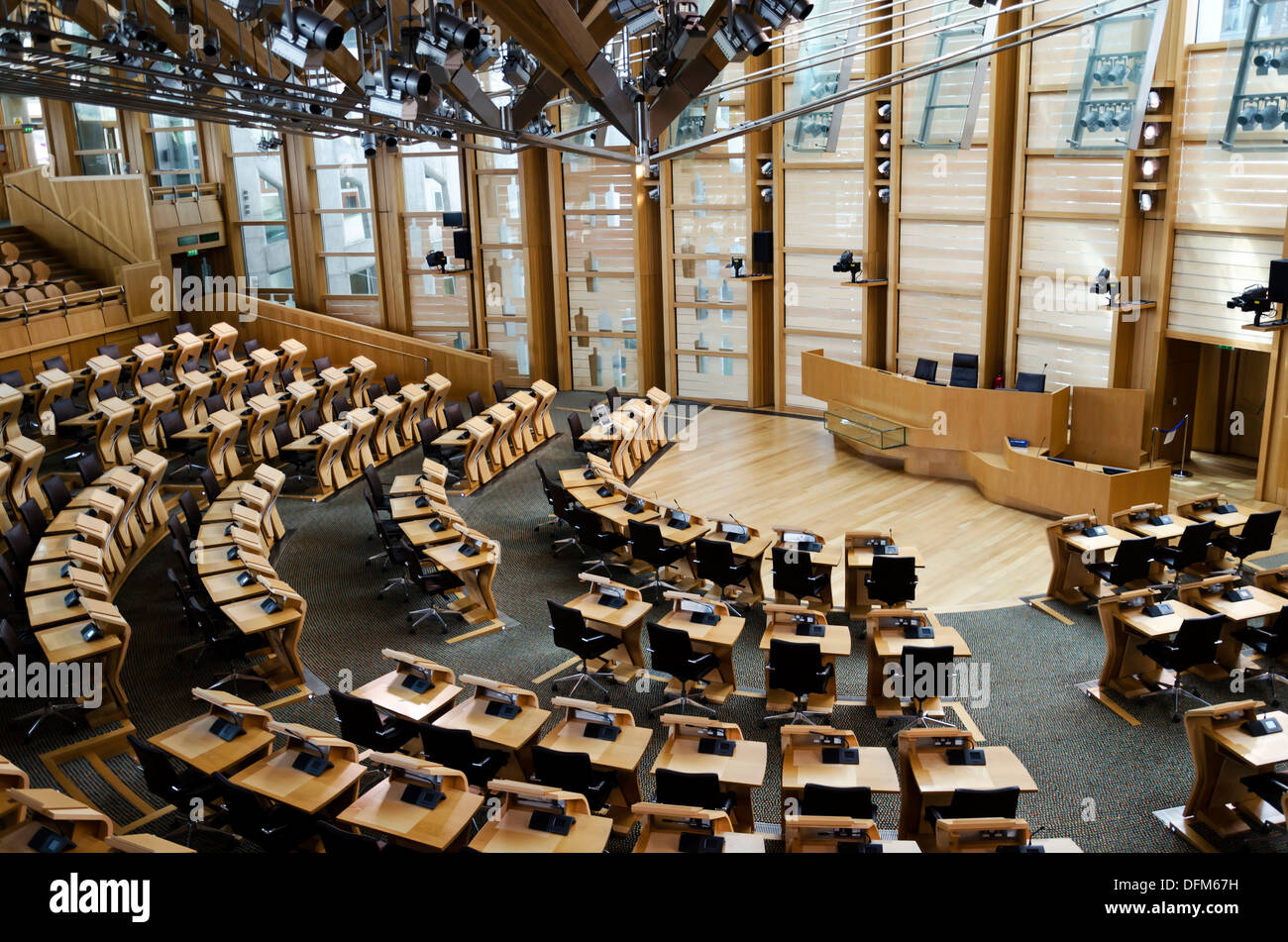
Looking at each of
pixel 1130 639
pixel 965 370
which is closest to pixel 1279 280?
pixel 965 370

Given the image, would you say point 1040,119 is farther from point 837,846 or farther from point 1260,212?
point 837,846

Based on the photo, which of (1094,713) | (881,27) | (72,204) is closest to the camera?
(1094,713)

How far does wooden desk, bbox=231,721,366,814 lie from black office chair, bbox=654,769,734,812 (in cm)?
185

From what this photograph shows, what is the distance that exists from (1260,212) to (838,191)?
6.07 meters

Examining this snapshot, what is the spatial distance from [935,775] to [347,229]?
55.4 feet

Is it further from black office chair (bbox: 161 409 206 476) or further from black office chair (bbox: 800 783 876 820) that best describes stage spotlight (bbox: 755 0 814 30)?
black office chair (bbox: 161 409 206 476)

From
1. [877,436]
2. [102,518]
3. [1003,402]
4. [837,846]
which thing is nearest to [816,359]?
[877,436]

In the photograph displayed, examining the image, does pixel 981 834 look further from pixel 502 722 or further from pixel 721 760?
pixel 502 722

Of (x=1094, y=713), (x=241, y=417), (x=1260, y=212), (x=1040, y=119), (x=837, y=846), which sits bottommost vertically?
(x=1094, y=713)

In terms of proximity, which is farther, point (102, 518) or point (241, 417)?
point (241, 417)

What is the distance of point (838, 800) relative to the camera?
6211 mm

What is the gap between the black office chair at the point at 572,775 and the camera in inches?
259

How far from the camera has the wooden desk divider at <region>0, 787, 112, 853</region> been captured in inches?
227

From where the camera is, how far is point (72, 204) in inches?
757
